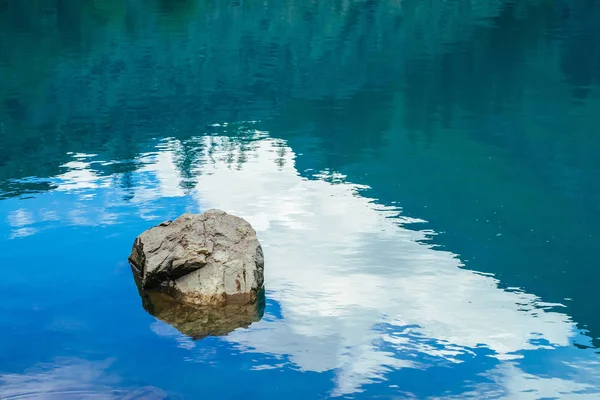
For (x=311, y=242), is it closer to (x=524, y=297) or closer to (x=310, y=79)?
(x=524, y=297)

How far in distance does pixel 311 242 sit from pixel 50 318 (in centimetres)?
744

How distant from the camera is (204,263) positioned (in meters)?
18.6

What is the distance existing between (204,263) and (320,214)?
6.92 m

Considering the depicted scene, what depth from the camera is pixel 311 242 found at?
22609mm

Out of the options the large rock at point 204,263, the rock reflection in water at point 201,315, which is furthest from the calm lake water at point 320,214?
the large rock at point 204,263

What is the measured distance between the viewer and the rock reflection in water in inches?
681

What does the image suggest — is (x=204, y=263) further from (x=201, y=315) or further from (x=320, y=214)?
(x=320, y=214)

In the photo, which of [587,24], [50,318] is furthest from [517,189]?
[587,24]

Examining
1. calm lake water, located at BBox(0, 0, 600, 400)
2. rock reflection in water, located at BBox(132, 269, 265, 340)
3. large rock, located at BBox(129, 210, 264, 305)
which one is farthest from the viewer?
large rock, located at BBox(129, 210, 264, 305)

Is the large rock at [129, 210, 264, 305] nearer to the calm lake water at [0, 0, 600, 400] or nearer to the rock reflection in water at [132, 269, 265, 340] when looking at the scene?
the rock reflection in water at [132, 269, 265, 340]

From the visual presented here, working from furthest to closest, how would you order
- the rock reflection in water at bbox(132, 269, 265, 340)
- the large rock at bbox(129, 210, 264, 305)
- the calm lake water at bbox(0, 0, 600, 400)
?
the large rock at bbox(129, 210, 264, 305)
the rock reflection in water at bbox(132, 269, 265, 340)
the calm lake water at bbox(0, 0, 600, 400)

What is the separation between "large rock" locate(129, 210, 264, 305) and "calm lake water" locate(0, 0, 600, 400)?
0.78 metres

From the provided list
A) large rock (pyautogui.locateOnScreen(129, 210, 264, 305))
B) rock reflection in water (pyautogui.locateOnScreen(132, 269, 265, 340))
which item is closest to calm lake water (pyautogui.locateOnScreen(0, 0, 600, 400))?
rock reflection in water (pyautogui.locateOnScreen(132, 269, 265, 340))

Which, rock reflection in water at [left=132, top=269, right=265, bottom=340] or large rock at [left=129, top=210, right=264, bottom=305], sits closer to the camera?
rock reflection in water at [left=132, top=269, right=265, bottom=340]
